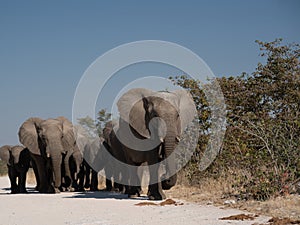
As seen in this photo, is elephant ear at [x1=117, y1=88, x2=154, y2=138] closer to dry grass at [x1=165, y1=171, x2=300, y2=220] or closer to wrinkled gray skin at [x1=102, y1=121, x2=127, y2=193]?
wrinkled gray skin at [x1=102, y1=121, x2=127, y2=193]

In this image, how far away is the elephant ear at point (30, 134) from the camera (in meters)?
22.5

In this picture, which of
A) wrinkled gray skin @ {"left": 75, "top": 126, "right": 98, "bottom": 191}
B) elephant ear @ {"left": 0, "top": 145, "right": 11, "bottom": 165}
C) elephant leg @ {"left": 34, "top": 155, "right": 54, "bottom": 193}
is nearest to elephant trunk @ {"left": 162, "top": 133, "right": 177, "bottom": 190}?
elephant leg @ {"left": 34, "top": 155, "right": 54, "bottom": 193}

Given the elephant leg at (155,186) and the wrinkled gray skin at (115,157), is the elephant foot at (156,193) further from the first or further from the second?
the wrinkled gray skin at (115,157)

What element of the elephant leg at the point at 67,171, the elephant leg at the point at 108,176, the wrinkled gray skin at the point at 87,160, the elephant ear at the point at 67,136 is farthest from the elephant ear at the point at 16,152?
the elephant leg at the point at 108,176

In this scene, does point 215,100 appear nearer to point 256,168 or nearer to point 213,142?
point 213,142

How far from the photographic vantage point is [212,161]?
18891mm

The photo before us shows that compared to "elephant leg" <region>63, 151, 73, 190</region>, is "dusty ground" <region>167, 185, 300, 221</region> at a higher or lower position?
lower

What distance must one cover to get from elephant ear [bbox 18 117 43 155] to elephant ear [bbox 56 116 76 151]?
958 millimetres

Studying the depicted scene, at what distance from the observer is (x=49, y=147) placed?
21.1 meters

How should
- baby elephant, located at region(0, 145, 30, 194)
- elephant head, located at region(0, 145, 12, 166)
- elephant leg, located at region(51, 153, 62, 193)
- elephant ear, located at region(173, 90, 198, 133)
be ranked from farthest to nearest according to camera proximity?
1. elephant head, located at region(0, 145, 12, 166)
2. baby elephant, located at region(0, 145, 30, 194)
3. elephant leg, located at region(51, 153, 62, 193)
4. elephant ear, located at region(173, 90, 198, 133)

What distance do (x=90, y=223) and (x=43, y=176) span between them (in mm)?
12063

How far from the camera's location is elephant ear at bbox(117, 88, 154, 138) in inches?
629

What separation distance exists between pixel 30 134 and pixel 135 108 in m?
7.70

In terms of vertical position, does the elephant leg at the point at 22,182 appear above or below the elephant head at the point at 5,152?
below
